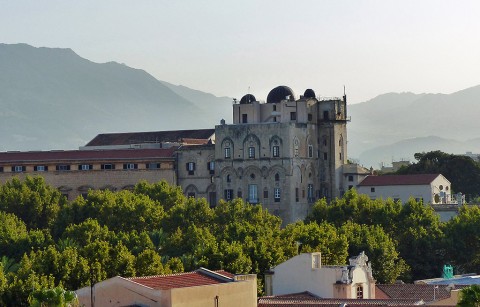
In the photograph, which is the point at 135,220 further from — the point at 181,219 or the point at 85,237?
the point at 85,237

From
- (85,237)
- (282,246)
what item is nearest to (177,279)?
(282,246)

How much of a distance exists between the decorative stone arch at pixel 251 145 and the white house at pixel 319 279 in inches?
3139

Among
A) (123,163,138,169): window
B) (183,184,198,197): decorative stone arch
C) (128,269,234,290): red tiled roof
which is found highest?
(123,163,138,169): window

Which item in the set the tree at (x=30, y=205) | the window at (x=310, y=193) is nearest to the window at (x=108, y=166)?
the tree at (x=30, y=205)

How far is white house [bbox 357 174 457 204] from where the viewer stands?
144 meters

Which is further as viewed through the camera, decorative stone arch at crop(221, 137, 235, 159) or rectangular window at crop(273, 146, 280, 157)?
decorative stone arch at crop(221, 137, 235, 159)

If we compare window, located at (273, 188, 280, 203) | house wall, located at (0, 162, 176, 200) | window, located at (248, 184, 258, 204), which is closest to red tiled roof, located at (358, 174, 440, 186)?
window, located at (273, 188, 280, 203)

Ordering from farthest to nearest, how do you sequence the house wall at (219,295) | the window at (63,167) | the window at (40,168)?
the window at (40,168)
the window at (63,167)
the house wall at (219,295)

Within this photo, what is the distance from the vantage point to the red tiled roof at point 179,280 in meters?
50.9

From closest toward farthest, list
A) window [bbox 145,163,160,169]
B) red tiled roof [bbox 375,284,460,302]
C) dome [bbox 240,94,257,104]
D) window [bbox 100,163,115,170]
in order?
red tiled roof [bbox 375,284,460,302] < window [bbox 145,163,160,169] < window [bbox 100,163,115,170] < dome [bbox 240,94,257,104]

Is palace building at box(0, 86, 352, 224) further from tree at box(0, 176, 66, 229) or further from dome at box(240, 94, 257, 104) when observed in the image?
tree at box(0, 176, 66, 229)

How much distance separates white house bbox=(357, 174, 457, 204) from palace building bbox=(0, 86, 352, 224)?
4512 mm

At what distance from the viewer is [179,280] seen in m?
53.2

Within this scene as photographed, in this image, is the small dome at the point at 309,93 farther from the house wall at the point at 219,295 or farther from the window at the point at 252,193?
the house wall at the point at 219,295
